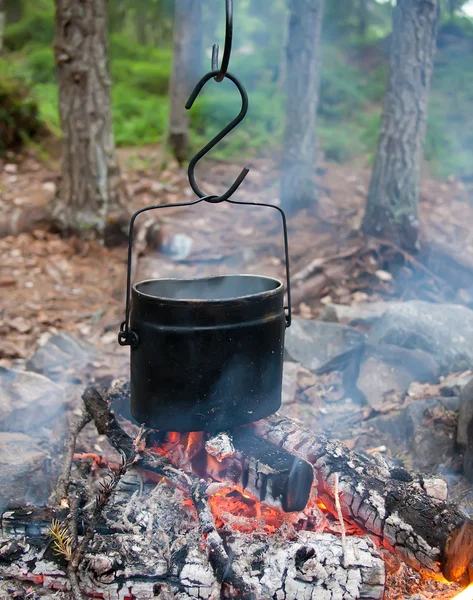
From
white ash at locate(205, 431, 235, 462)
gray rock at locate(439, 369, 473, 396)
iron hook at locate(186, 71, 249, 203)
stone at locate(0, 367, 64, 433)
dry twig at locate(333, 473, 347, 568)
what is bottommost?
stone at locate(0, 367, 64, 433)

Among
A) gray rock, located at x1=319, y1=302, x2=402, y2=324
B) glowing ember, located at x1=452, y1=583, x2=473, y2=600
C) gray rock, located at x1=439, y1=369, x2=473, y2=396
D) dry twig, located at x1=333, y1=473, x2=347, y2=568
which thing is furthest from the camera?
gray rock, located at x1=319, y1=302, x2=402, y2=324

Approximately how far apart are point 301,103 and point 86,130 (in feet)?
9.52

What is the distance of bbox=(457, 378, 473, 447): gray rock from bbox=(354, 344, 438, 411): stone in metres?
0.93

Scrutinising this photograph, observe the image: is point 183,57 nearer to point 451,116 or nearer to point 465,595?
point 451,116

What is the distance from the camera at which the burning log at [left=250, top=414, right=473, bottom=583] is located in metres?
2.21

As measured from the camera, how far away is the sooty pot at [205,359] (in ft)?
7.54

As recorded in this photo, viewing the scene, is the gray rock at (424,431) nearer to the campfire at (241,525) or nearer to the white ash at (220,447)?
the campfire at (241,525)

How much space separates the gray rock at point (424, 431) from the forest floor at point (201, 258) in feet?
7.08

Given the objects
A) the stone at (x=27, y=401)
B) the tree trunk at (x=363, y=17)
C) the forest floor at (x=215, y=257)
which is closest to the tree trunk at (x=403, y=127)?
the forest floor at (x=215, y=257)

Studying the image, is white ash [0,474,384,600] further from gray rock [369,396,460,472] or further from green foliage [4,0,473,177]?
green foliage [4,0,473,177]

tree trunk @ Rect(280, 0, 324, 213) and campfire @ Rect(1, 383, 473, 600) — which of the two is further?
tree trunk @ Rect(280, 0, 324, 213)

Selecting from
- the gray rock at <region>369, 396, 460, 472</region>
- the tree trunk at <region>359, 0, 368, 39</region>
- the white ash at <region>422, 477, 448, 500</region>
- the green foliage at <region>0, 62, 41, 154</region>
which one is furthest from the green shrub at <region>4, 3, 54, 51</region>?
the white ash at <region>422, 477, 448, 500</region>

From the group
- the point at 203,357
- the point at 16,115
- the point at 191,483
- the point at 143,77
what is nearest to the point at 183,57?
the point at 16,115

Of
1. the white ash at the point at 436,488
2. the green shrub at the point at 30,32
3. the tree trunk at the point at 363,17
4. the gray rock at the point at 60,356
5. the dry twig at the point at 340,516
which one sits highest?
the tree trunk at the point at 363,17
